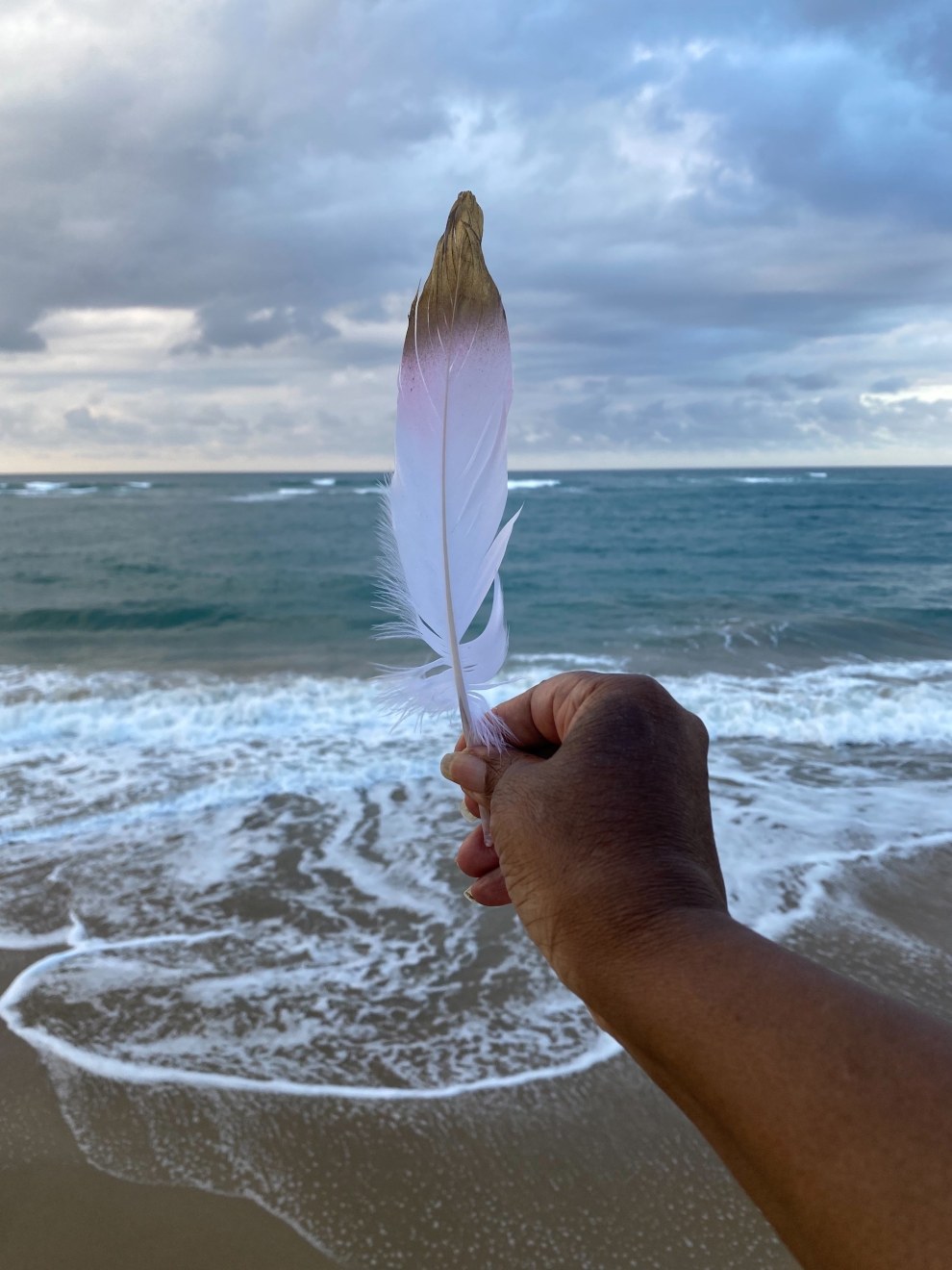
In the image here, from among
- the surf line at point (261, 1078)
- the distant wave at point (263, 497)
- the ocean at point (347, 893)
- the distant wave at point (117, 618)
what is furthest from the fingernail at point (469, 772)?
the distant wave at point (263, 497)

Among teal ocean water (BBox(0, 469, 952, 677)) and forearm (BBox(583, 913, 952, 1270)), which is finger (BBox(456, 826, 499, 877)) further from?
teal ocean water (BBox(0, 469, 952, 677))

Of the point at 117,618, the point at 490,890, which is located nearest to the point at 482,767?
the point at 490,890

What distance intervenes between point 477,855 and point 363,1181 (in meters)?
2.02

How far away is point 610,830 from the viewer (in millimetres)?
1394

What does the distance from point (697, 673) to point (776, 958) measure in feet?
36.9

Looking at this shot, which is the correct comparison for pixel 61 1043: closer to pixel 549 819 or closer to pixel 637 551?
pixel 549 819

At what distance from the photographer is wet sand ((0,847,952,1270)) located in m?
2.93

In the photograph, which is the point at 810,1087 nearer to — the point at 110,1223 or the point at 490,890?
the point at 490,890

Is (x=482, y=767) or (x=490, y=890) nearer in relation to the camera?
(x=482, y=767)

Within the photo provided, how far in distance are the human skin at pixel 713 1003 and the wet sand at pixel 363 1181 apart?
87.5 inches

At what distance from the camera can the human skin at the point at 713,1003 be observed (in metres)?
0.89

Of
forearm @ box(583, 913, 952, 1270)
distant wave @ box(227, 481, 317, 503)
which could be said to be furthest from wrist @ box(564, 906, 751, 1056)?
distant wave @ box(227, 481, 317, 503)

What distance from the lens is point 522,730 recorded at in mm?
2023

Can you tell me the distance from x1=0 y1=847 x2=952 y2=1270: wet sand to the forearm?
2.40 m
